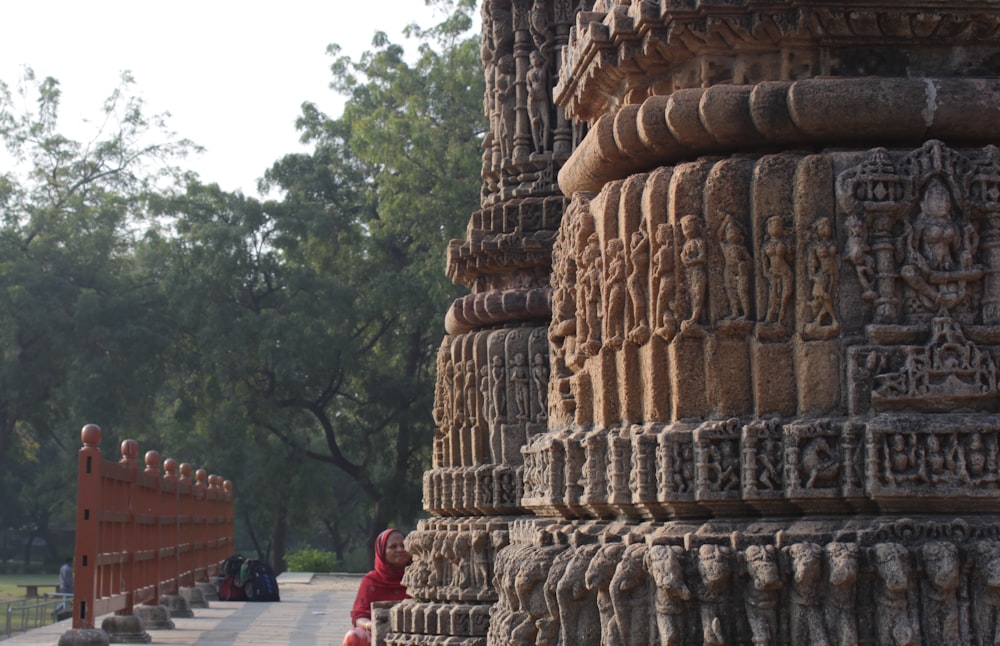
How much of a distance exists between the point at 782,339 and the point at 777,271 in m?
0.16

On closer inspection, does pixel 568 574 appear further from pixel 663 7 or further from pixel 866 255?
pixel 663 7

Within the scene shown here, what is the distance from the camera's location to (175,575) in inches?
741

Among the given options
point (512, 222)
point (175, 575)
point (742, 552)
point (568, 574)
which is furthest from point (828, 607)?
point (175, 575)

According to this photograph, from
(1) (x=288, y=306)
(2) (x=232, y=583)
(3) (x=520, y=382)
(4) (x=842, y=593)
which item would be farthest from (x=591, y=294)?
(1) (x=288, y=306)

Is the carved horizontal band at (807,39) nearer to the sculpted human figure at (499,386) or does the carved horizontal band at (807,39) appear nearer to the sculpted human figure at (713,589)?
the sculpted human figure at (713,589)

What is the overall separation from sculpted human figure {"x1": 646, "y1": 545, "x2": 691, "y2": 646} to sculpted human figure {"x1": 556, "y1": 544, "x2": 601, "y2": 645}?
0.23 meters

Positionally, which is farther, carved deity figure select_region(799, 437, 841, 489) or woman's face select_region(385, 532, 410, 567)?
woman's face select_region(385, 532, 410, 567)

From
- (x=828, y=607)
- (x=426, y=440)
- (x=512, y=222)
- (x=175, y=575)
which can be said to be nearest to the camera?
(x=828, y=607)

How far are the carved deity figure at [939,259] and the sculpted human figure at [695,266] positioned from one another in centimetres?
46

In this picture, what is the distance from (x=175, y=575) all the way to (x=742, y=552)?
53.0 ft

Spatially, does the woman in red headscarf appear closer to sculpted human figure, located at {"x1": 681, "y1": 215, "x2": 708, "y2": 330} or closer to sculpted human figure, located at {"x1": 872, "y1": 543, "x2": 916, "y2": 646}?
sculpted human figure, located at {"x1": 681, "y1": 215, "x2": 708, "y2": 330}

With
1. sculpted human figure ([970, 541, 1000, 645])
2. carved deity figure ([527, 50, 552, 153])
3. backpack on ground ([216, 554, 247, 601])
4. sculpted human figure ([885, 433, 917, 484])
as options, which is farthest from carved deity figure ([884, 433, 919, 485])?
backpack on ground ([216, 554, 247, 601])

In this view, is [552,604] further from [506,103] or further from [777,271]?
[506,103]

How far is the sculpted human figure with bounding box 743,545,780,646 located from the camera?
3455mm
